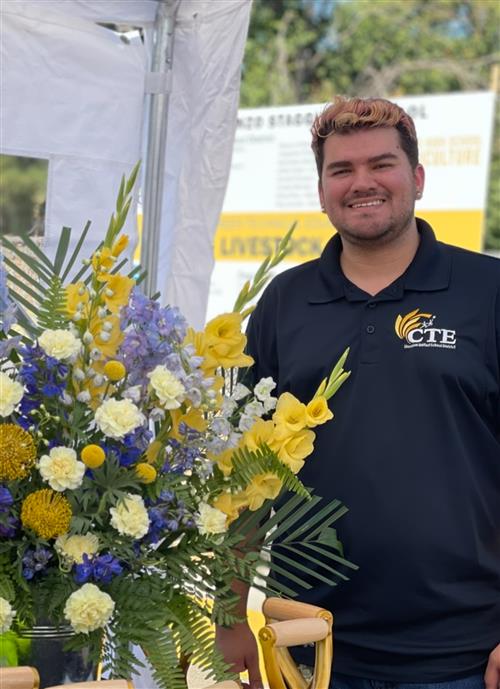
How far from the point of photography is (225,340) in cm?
148

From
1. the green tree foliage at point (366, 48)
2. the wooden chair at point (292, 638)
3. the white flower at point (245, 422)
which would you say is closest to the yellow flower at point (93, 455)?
the white flower at point (245, 422)

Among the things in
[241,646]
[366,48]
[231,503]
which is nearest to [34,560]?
[231,503]

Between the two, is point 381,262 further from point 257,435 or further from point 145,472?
point 145,472

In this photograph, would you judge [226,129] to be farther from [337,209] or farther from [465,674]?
[465,674]

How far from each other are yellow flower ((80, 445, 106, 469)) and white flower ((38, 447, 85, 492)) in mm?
15

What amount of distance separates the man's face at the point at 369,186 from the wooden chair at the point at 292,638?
0.83 metres

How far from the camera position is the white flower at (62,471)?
1328 mm

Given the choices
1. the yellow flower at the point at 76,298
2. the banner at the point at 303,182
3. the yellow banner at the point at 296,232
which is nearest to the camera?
the yellow flower at the point at 76,298

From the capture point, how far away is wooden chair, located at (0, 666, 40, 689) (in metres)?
1.24

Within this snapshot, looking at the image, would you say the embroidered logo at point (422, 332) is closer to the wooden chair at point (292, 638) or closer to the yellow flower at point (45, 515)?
the wooden chair at point (292, 638)

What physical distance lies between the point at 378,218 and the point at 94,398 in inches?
35.8

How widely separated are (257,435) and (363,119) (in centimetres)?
89

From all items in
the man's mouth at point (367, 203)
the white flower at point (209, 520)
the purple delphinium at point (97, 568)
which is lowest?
the purple delphinium at point (97, 568)

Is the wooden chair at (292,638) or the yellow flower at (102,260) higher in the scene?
the yellow flower at (102,260)
